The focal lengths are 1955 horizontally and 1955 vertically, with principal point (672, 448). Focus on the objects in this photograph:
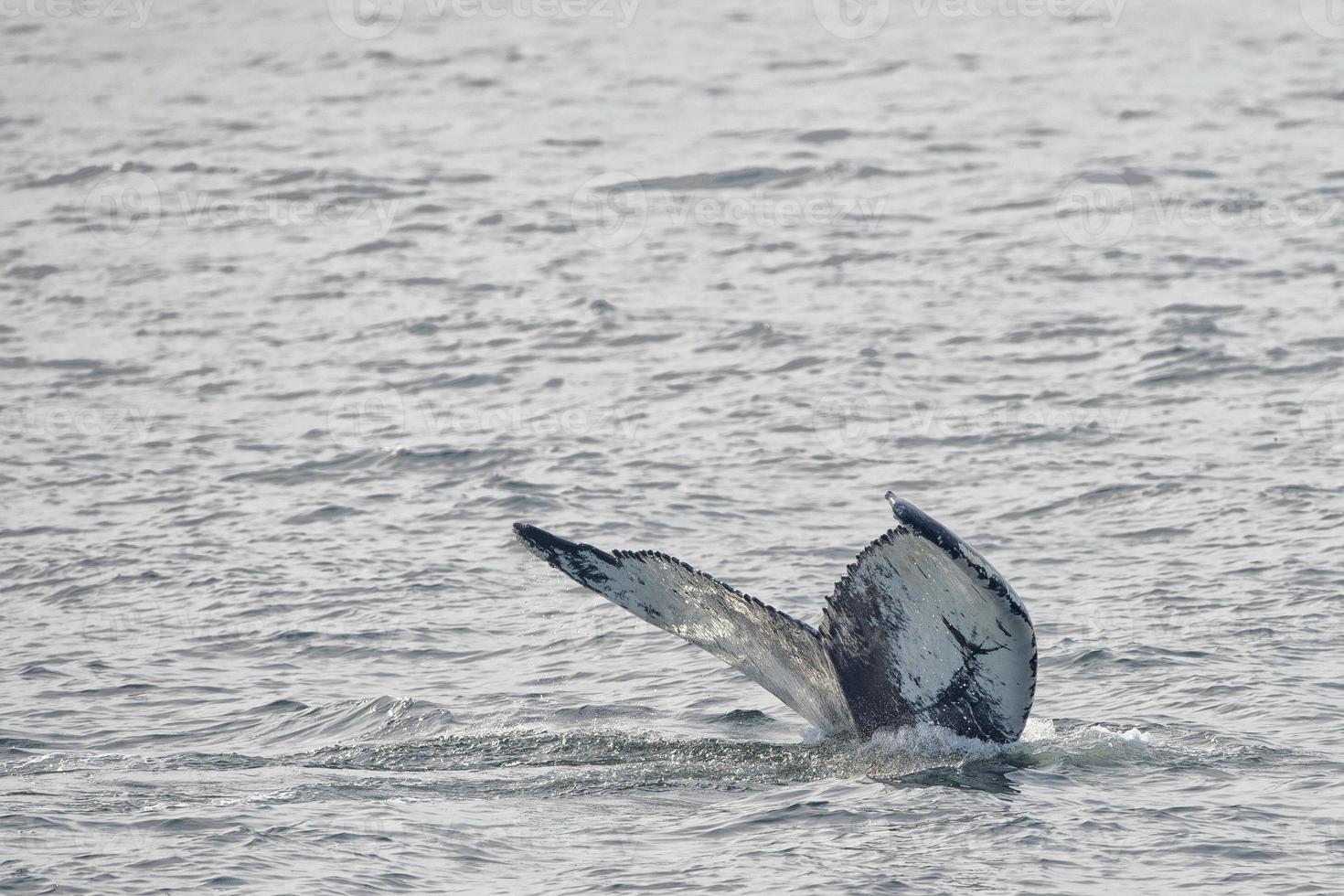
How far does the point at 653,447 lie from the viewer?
63.3 feet

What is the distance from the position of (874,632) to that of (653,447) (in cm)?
906

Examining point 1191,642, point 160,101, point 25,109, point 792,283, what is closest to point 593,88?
point 160,101

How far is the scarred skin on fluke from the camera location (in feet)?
32.6

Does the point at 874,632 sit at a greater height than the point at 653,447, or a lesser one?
greater

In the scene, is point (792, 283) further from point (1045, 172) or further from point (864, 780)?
point (864, 780)

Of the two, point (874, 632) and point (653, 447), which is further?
point (653, 447)

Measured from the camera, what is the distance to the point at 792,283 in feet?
82.6

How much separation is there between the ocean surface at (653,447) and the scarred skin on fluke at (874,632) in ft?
1.06

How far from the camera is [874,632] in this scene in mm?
10375

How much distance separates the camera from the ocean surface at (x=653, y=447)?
34.8 ft

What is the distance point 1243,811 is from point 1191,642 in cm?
324

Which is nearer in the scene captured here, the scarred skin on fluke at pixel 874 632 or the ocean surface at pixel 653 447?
the scarred skin on fluke at pixel 874 632

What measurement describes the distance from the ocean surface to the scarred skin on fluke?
323mm

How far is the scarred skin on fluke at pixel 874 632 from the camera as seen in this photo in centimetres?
995
